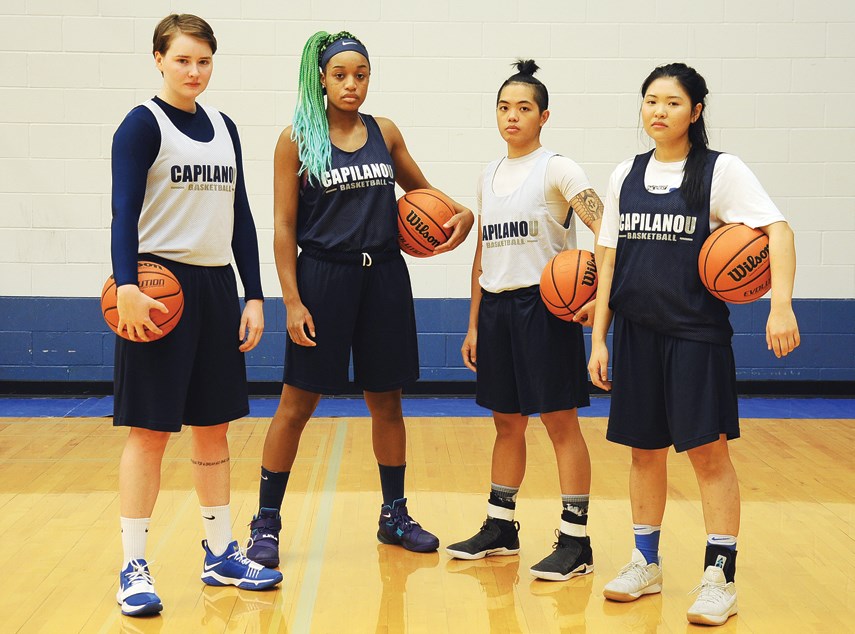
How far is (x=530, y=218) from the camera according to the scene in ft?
10.7

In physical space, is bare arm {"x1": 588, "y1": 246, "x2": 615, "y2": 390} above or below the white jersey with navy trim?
below

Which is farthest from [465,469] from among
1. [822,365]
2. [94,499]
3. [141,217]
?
[822,365]

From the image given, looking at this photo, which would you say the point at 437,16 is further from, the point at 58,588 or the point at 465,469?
the point at 58,588

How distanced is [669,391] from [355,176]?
122cm

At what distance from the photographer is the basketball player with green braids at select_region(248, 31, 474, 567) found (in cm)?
330

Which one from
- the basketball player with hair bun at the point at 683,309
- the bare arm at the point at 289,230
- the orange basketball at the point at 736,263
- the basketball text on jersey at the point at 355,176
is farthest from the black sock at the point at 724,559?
the basketball text on jersey at the point at 355,176

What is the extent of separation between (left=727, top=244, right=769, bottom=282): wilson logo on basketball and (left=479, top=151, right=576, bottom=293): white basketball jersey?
27.7 inches

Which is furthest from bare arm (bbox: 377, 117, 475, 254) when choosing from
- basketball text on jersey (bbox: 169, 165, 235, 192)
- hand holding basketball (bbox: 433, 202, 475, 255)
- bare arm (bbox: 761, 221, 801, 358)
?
bare arm (bbox: 761, 221, 801, 358)

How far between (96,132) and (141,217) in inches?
154

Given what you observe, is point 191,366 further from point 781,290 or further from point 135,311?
point 781,290

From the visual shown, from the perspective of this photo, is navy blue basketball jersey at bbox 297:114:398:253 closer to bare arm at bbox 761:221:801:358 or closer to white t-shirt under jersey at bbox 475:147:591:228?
white t-shirt under jersey at bbox 475:147:591:228

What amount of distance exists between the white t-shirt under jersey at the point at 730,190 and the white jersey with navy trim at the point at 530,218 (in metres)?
0.37

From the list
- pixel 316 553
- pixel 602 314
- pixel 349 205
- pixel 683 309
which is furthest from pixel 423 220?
pixel 316 553

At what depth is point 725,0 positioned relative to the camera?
21.2ft
